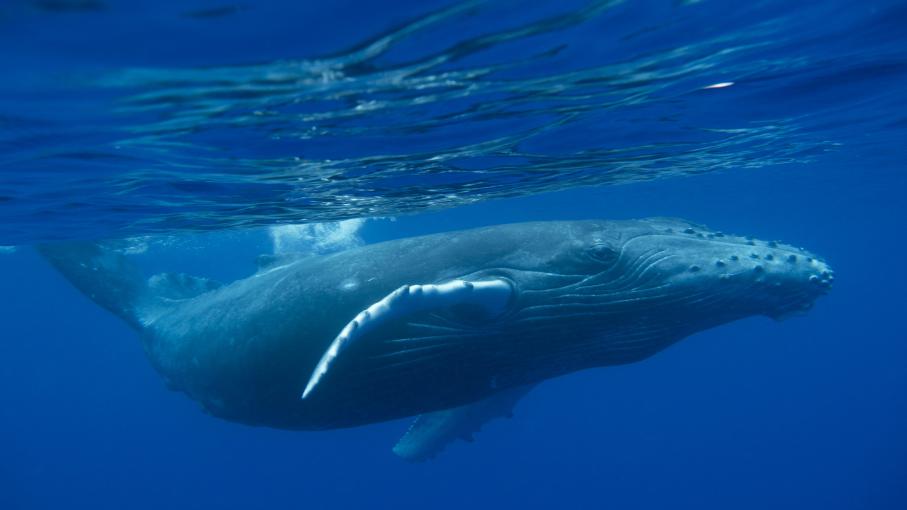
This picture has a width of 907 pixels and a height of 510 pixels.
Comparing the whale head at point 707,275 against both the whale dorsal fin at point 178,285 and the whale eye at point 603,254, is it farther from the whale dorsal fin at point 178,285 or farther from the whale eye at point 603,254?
the whale dorsal fin at point 178,285

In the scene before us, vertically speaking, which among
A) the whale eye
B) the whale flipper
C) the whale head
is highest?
the whale eye

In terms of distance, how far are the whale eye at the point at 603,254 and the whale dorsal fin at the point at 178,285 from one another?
9142 mm

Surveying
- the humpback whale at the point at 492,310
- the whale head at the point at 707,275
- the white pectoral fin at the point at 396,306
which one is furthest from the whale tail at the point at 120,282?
the whale head at the point at 707,275

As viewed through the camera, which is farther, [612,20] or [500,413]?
[500,413]

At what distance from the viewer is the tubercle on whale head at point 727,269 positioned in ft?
24.5

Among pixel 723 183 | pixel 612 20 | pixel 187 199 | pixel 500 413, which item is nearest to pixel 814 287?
pixel 612 20

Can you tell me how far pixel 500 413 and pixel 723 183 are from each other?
3036cm

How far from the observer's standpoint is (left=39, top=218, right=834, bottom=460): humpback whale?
7547 millimetres

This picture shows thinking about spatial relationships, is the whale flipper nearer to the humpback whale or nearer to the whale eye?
the humpback whale

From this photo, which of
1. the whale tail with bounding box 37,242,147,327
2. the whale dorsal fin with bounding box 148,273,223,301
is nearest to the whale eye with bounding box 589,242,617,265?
the whale dorsal fin with bounding box 148,273,223,301

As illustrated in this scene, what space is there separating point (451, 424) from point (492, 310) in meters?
3.17

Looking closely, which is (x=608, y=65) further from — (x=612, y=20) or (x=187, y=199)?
(x=187, y=199)

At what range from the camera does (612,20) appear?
719cm

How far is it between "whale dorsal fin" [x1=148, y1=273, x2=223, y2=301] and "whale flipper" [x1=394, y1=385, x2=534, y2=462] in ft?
20.8
